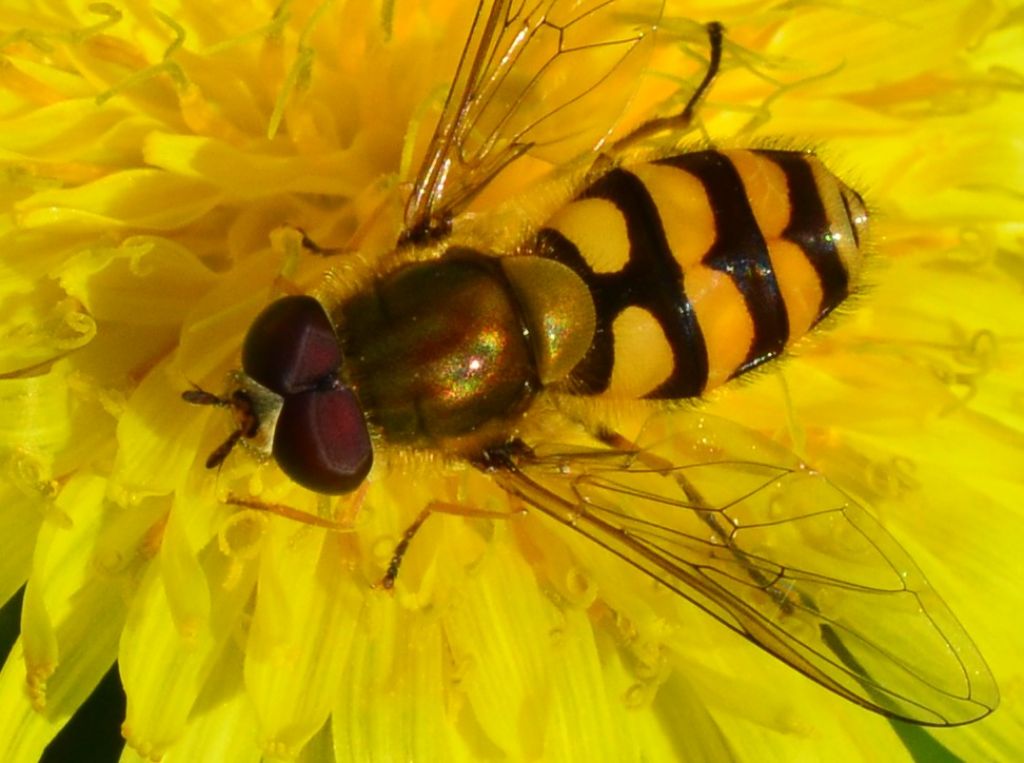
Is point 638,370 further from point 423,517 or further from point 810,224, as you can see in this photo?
point 423,517

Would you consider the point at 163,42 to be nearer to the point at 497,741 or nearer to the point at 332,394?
the point at 332,394

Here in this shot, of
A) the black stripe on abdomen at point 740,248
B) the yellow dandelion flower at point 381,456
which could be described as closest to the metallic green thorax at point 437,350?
the yellow dandelion flower at point 381,456

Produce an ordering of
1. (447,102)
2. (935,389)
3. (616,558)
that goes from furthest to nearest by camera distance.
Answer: (935,389)
(616,558)
(447,102)

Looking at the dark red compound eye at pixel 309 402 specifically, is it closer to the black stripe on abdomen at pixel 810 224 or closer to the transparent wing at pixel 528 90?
the transparent wing at pixel 528 90

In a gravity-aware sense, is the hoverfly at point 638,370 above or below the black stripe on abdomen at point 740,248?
below

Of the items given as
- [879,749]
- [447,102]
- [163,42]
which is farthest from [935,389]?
[163,42]

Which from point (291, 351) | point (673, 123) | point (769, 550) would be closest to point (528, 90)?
point (673, 123)

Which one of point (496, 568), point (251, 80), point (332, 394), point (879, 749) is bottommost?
point (879, 749)

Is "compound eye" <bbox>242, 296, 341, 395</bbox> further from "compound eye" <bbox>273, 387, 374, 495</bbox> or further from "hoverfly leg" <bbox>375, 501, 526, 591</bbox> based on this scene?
"hoverfly leg" <bbox>375, 501, 526, 591</bbox>
